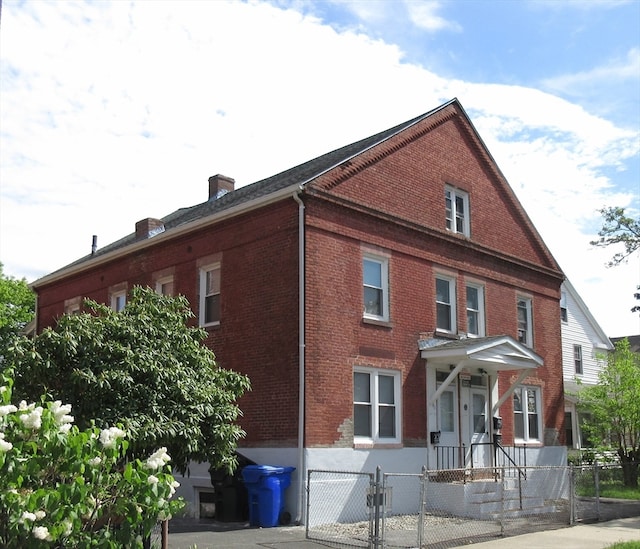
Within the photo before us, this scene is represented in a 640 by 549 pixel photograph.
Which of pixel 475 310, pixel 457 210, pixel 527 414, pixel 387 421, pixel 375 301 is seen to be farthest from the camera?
pixel 527 414

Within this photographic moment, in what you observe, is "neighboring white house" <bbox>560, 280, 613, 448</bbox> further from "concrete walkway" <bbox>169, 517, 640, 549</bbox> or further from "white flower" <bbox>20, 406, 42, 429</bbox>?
"white flower" <bbox>20, 406, 42, 429</bbox>

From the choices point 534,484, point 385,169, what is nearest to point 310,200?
point 385,169

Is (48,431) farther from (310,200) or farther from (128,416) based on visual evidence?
(310,200)

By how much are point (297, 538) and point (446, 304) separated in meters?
8.51

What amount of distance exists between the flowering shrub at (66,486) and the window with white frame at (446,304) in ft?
44.0

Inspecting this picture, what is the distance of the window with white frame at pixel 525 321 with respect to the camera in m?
22.9

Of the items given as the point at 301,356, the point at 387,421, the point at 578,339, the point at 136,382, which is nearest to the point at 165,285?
the point at 301,356

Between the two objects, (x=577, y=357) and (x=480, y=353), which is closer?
(x=480, y=353)

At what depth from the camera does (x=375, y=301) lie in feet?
58.1

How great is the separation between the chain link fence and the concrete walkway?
39 cm

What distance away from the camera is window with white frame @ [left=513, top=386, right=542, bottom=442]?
21703mm

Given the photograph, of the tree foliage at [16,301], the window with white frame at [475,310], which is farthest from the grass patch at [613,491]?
the tree foliage at [16,301]

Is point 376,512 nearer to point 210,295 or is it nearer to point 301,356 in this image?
point 301,356

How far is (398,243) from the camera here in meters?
18.4
